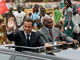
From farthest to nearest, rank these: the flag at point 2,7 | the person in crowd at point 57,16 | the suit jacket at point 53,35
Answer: the person in crowd at point 57,16, the flag at point 2,7, the suit jacket at point 53,35

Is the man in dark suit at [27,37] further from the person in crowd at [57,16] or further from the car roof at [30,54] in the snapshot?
the person in crowd at [57,16]

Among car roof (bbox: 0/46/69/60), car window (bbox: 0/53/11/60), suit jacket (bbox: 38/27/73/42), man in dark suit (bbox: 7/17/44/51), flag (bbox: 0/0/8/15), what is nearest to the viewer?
car roof (bbox: 0/46/69/60)

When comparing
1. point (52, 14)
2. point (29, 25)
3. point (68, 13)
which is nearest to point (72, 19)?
point (68, 13)

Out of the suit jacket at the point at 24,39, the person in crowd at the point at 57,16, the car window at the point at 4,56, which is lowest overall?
the car window at the point at 4,56

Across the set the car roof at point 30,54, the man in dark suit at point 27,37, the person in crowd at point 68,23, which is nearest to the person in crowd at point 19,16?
the person in crowd at point 68,23

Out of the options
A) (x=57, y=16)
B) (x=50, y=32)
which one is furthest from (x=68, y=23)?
(x=50, y=32)

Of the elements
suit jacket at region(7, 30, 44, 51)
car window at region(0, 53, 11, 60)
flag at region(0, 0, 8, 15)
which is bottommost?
car window at region(0, 53, 11, 60)

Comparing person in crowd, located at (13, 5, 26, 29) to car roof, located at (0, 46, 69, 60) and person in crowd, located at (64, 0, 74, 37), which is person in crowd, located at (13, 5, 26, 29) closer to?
person in crowd, located at (64, 0, 74, 37)

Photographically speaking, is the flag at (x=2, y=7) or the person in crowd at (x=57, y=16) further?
the person in crowd at (x=57, y=16)

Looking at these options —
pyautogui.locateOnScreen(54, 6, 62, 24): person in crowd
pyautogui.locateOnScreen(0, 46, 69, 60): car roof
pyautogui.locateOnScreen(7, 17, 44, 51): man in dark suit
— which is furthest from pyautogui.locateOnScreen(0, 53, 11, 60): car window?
pyautogui.locateOnScreen(54, 6, 62, 24): person in crowd

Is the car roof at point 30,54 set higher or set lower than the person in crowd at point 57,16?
lower

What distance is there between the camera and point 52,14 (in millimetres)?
15445

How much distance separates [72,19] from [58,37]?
5058 mm

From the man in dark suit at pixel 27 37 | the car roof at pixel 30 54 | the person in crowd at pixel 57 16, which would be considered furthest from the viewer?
the person in crowd at pixel 57 16
